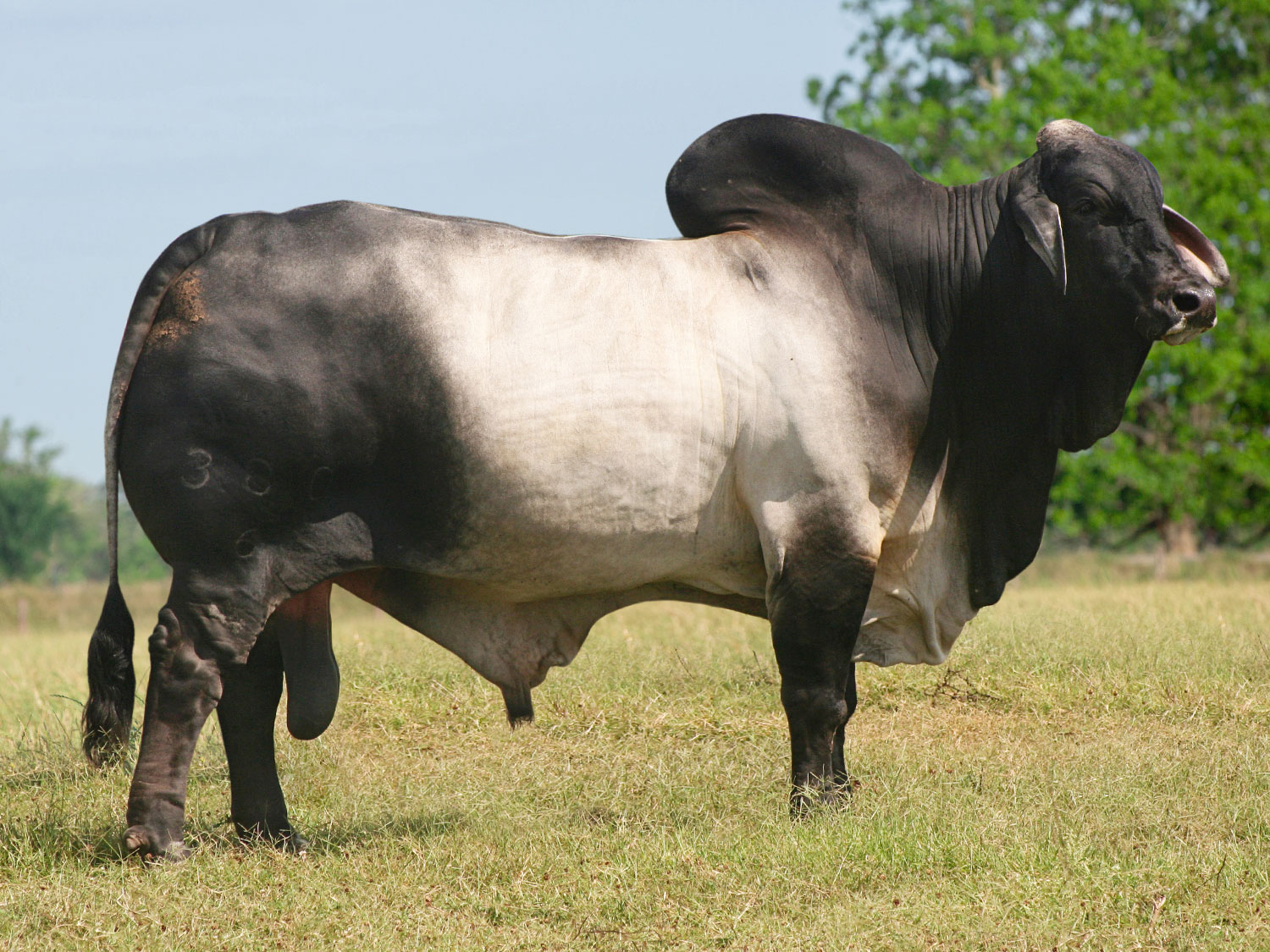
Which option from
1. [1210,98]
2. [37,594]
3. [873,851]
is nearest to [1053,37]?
[1210,98]

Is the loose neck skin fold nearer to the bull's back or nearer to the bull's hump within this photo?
the bull's hump

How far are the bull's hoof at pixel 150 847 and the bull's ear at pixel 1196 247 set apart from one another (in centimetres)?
354

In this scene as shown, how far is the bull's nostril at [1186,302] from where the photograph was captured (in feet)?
13.8

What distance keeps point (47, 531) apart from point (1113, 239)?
43124 mm

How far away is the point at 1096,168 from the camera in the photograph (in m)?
4.29

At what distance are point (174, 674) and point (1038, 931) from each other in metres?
2.44

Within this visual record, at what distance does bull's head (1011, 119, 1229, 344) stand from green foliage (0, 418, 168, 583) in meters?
21.7

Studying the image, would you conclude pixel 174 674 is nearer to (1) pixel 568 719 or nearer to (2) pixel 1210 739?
(1) pixel 568 719

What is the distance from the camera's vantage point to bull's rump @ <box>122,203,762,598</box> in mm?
3953

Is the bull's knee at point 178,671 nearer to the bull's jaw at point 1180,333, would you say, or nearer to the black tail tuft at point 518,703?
the black tail tuft at point 518,703

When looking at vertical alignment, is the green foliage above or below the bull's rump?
below

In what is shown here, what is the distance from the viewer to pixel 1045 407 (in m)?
4.48

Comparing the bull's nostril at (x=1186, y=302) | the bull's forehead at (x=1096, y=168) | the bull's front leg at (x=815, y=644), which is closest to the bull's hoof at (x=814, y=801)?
the bull's front leg at (x=815, y=644)

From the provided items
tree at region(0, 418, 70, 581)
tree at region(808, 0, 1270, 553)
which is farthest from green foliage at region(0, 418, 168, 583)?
tree at region(808, 0, 1270, 553)
